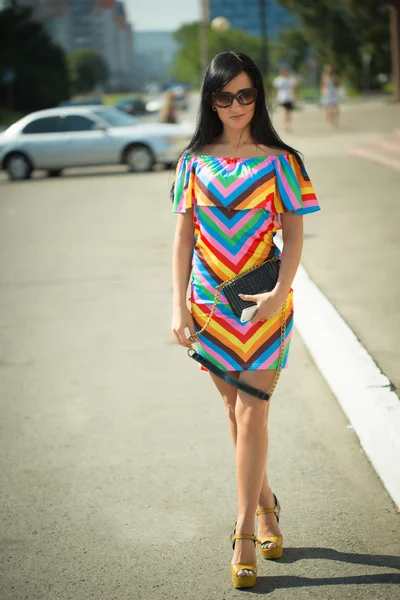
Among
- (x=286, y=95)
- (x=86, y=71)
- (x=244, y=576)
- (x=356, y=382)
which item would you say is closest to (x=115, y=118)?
(x=286, y=95)

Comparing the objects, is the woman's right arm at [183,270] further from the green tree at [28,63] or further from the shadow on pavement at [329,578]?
the green tree at [28,63]

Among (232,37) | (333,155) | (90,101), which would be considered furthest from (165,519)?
(232,37)

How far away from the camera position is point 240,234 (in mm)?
3299

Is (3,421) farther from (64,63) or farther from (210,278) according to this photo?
(64,63)

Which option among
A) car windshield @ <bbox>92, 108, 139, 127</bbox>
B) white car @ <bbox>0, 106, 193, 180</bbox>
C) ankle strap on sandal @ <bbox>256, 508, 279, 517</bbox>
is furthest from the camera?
car windshield @ <bbox>92, 108, 139, 127</bbox>

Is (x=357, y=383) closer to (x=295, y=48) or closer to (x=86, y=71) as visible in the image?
(x=295, y=48)

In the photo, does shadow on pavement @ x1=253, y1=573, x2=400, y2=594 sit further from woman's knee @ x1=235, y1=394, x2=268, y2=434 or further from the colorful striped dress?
the colorful striped dress

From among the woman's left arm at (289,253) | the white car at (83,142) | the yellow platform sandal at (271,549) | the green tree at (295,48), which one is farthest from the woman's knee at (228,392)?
the green tree at (295,48)

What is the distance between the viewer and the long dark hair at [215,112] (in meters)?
3.34

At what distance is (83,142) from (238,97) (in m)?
20.3

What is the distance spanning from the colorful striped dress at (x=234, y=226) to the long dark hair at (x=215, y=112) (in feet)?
0.31

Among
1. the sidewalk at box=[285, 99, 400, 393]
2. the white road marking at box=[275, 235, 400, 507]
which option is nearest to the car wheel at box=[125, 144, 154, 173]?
the sidewalk at box=[285, 99, 400, 393]

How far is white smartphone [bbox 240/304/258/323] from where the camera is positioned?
328 centimetres

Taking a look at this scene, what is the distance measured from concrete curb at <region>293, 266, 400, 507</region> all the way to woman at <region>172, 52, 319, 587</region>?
890 millimetres
